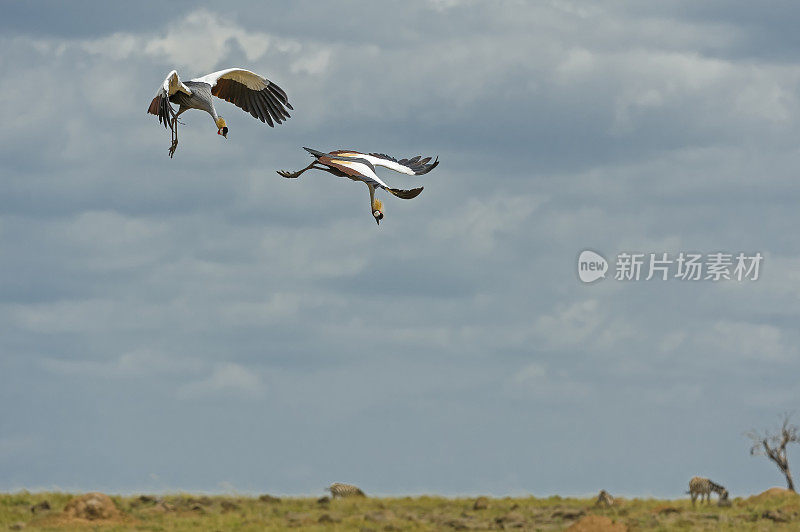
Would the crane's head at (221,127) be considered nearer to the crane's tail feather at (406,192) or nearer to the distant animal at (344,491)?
the crane's tail feather at (406,192)

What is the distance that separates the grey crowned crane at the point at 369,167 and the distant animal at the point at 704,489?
1707 cm

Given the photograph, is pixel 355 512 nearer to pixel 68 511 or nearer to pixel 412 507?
pixel 412 507

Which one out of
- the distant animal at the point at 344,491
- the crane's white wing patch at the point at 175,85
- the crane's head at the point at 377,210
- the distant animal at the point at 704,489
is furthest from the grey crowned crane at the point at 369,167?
the distant animal at the point at 704,489

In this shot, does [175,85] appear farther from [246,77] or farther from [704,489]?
[704,489]

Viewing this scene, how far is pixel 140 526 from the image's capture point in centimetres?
2709

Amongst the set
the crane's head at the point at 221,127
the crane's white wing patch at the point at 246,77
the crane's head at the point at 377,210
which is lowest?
the crane's head at the point at 377,210

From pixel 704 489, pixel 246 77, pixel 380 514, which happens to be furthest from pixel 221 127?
pixel 704 489

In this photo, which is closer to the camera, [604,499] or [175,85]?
[175,85]

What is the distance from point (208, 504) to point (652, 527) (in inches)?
449

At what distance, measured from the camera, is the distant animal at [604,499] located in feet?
101

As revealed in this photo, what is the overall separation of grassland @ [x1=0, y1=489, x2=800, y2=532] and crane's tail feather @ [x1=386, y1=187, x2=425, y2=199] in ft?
37.4

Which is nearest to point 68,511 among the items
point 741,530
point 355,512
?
point 355,512

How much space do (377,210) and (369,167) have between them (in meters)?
1.27

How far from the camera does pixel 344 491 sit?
3139 cm
